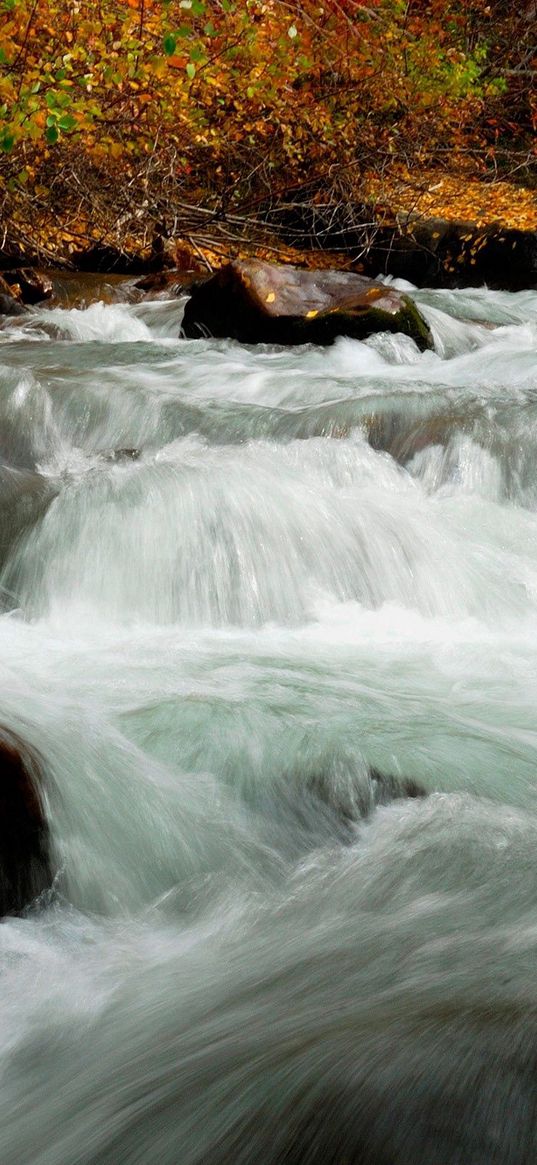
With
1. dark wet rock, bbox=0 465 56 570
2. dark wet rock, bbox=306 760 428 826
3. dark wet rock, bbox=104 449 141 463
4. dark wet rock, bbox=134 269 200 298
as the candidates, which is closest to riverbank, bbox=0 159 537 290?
dark wet rock, bbox=134 269 200 298

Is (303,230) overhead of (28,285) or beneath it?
overhead

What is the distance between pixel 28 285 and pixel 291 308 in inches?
125

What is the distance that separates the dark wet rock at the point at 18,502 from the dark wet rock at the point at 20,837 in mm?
2478

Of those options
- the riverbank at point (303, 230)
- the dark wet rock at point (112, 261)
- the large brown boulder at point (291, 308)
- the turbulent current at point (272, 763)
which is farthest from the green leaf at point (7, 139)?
the dark wet rock at point (112, 261)

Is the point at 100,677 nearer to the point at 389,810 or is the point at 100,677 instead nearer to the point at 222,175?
the point at 389,810

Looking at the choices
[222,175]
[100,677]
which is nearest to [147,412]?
[100,677]

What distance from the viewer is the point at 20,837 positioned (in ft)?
8.65

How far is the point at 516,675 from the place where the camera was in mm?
4363

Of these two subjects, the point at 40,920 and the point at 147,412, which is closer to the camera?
the point at 40,920

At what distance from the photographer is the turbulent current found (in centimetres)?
162

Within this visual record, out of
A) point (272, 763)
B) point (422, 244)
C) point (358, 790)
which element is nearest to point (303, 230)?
point (422, 244)

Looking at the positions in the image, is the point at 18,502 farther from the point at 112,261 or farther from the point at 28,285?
the point at 112,261

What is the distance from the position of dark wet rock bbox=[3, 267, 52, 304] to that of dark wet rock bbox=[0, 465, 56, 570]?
18.0 ft

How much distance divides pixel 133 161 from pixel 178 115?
2.94ft
